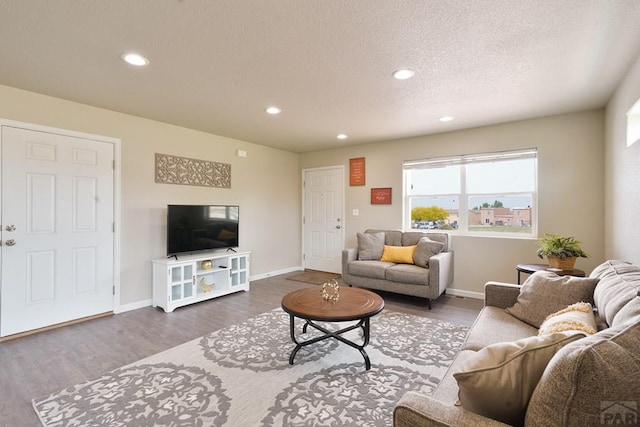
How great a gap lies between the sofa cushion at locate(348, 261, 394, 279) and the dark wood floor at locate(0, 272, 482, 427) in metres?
0.39

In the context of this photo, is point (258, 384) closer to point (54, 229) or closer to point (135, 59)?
point (135, 59)

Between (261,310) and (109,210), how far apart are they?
2.13m

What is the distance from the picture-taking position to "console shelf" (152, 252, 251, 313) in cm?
360

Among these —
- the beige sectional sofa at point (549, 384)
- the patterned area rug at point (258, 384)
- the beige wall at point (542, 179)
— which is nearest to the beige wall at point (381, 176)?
the beige wall at point (542, 179)

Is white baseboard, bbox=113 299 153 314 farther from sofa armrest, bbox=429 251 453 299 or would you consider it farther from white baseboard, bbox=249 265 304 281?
sofa armrest, bbox=429 251 453 299

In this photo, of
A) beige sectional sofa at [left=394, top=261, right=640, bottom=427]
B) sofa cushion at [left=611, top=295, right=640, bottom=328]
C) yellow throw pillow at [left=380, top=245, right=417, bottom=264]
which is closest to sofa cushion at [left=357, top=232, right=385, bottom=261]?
yellow throw pillow at [left=380, top=245, right=417, bottom=264]

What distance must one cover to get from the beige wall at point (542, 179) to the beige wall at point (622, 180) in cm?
18

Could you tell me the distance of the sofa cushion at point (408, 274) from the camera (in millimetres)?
3639

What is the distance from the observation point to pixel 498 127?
13.0ft

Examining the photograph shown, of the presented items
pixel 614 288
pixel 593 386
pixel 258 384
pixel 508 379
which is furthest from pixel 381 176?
pixel 593 386

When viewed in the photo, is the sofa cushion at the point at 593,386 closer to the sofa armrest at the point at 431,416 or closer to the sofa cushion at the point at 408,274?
the sofa armrest at the point at 431,416

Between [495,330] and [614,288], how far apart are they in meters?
0.64

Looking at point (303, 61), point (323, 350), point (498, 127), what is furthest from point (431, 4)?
point (498, 127)

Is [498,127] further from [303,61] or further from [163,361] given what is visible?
[163,361]
